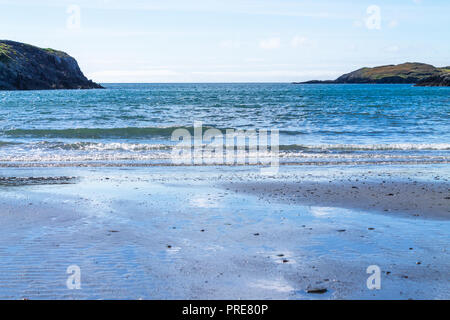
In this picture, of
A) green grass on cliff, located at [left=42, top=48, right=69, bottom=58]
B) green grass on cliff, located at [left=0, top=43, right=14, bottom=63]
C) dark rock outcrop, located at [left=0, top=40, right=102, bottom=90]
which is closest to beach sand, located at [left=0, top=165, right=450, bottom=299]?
dark rock outcrop, located at [left=0, top=40, right=102, bottom=90]

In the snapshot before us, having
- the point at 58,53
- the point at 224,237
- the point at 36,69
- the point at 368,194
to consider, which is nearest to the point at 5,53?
the point at 36,69

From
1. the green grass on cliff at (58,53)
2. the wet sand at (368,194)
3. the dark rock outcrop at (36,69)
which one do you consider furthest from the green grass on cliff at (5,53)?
the wet sand at (368,194)

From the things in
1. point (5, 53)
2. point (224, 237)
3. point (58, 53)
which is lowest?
point (224, 237)

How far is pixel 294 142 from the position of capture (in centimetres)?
2372

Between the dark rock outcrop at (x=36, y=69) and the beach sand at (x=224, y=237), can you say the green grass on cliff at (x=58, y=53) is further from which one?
the beach sand at (x=224, y=237)

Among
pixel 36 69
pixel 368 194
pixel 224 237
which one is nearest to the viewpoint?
pixel 224 237

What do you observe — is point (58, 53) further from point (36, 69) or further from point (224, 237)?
point (224, 237)

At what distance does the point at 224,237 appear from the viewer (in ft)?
25.6

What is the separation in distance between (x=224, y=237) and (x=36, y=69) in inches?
5997

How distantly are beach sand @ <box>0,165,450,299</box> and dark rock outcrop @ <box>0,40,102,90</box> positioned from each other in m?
134

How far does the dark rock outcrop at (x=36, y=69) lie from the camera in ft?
443

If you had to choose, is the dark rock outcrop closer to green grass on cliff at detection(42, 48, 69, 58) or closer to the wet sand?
green grass on cliff at detection(42, 48, 69, 58)

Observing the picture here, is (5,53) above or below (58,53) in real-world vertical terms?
below

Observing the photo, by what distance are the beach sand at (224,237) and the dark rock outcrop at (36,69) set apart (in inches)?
5282
